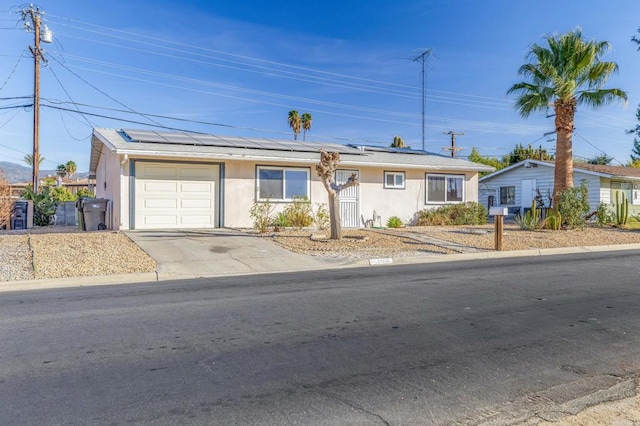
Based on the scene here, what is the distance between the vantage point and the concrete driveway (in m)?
10.8

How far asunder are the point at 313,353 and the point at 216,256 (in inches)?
302

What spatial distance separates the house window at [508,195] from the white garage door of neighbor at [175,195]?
2263cm

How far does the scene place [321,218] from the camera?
18.4 metres

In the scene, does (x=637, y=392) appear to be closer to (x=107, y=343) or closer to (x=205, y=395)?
(x=205, y=395)

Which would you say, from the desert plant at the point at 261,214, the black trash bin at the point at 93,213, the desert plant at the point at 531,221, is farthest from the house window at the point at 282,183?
the desert plant at the point at 531,221

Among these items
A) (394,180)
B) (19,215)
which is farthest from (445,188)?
(19,215)

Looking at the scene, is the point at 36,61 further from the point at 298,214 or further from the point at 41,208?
the point at 298,214

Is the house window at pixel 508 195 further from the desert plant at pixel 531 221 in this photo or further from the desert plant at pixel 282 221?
the desert plant at pixel 282 221

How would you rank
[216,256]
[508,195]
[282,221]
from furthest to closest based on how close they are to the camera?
[508,195] → [282,221] → [216,256]

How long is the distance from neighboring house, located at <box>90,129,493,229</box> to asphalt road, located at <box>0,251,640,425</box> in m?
8.24

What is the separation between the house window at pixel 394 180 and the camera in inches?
805

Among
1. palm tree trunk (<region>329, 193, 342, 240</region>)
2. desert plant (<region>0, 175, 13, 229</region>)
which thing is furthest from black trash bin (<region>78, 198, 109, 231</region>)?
palm tree trunk (<region>329, 193, 342, 240</region>)

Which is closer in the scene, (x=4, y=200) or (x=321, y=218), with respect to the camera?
(x=4, y=200)

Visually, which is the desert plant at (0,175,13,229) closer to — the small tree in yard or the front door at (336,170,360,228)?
the small tree in yard
